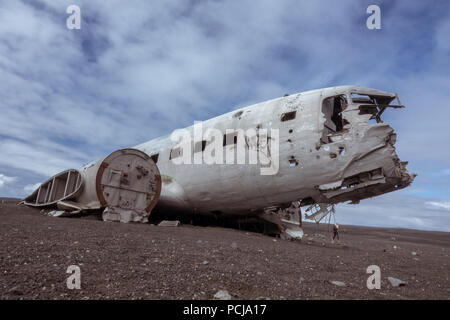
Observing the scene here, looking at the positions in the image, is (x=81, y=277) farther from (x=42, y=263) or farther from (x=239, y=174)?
(x=239, y=174)

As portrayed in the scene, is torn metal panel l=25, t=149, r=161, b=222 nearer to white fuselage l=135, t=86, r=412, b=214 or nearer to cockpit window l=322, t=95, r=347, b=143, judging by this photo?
white fuselage l=135, t=86, r=412, b=214

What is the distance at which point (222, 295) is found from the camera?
139 inches

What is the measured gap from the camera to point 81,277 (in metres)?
3.79

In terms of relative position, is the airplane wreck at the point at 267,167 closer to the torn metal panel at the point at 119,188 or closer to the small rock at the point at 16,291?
the torn metal panel at the point at 119,188

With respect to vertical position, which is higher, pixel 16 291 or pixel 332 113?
pixel 332 113

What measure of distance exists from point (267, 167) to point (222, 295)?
6.34 m

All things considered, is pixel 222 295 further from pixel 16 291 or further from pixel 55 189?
pixel 55 189

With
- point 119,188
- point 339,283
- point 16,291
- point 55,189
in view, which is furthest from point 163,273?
point 55,189

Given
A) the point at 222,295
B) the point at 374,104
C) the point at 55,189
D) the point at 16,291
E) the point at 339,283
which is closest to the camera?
the point at 16,291

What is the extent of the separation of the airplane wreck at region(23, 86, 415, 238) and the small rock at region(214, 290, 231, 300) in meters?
5.86

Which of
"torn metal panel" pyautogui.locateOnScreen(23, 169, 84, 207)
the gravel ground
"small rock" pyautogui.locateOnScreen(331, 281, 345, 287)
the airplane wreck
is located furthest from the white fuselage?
"torn metal panel" pyautogui.locateOnScreen(23, 169, 84, 207)

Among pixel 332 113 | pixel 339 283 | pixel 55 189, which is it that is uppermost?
pixel 332 113

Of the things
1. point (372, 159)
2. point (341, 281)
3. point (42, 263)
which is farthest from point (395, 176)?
point (42, 263)
